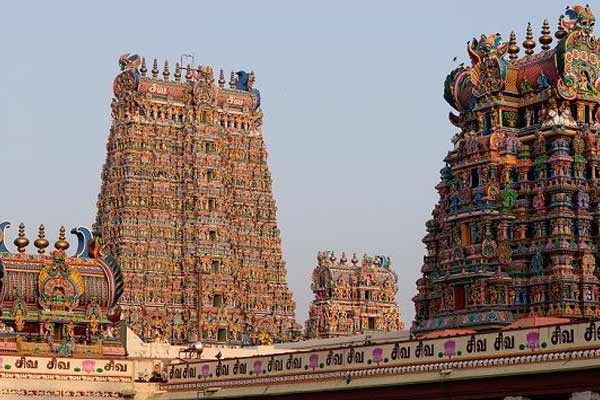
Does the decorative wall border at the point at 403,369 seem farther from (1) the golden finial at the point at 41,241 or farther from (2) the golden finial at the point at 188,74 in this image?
(2) the golden finial at the point at 188,74

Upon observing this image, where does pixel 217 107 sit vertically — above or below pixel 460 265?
above

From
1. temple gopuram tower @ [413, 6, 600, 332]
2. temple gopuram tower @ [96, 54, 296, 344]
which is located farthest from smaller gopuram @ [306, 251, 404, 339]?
temple gopuram tower @ [413, 6, 600, 332]

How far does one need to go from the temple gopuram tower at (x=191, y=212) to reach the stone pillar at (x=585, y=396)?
218 ft

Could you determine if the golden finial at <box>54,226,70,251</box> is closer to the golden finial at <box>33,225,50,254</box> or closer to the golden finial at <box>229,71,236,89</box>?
the golden finial at <box>33,225,50,254</box>

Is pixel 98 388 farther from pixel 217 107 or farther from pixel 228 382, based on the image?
pixel 217 107

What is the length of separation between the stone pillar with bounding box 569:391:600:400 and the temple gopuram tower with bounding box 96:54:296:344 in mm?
66485

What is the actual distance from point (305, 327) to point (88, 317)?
65.8m

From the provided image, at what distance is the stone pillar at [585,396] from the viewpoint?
3678 centimetres

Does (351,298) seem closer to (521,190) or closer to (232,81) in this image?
Answer: (232,81)

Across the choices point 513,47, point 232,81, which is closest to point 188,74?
point 232,81

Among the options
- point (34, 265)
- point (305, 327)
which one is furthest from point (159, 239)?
point (34, 265)

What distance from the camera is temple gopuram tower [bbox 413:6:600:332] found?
2279 inches

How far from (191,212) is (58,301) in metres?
50.4

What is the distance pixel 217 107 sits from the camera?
11219cm
